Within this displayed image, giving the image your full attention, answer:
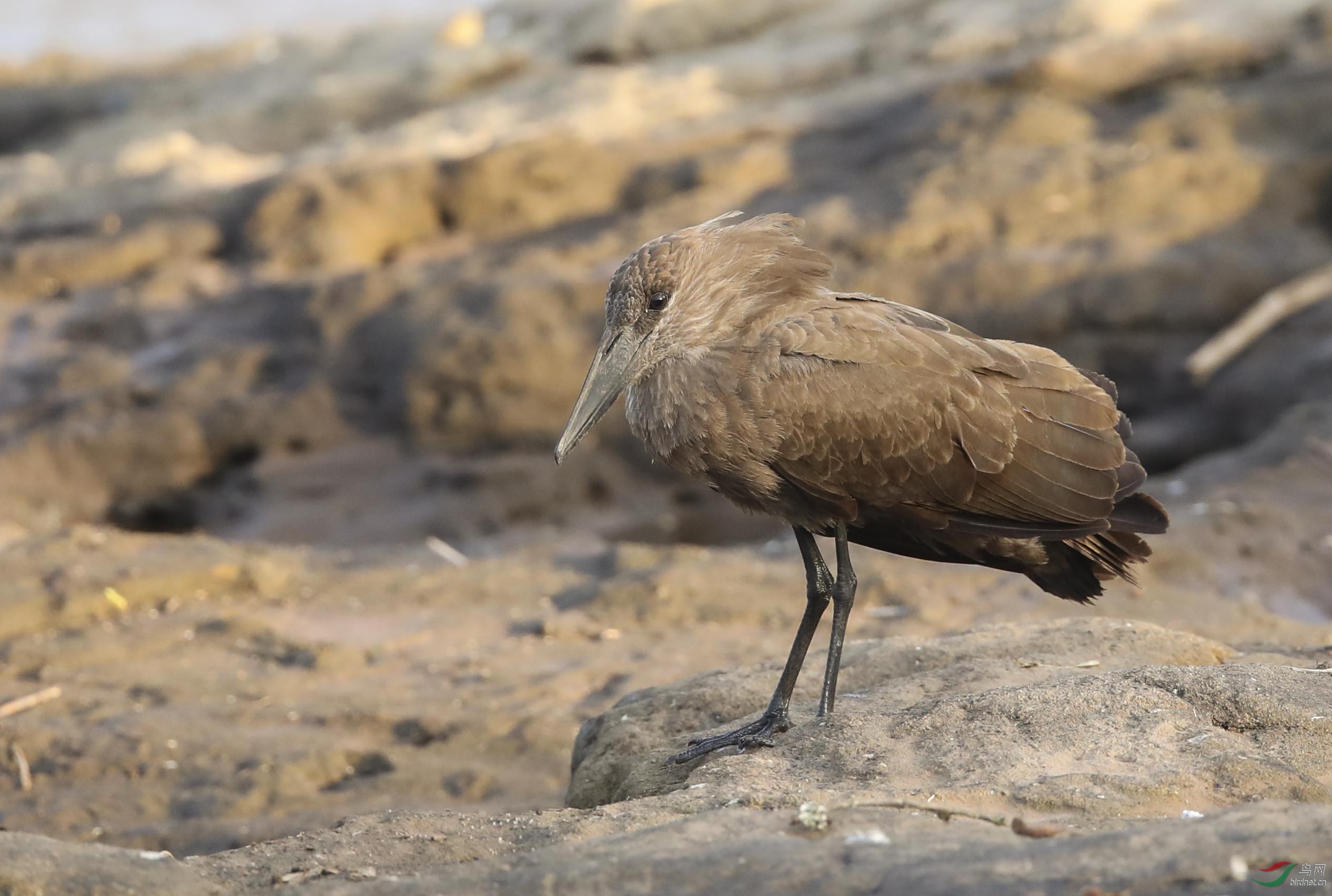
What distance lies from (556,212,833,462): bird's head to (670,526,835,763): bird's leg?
2.36 feet

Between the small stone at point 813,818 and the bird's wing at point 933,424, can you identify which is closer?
the small stone at point 813,818

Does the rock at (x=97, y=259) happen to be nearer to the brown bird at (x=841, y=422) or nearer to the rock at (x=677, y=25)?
the rock at (x=677, y=25)

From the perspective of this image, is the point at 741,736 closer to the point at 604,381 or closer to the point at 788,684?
the point at 788,684

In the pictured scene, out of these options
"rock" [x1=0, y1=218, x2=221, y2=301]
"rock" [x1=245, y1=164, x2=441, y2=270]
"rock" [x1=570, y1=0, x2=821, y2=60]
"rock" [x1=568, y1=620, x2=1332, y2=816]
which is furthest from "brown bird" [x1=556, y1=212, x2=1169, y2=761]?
"rock" [x1=570, y1=0, x2=821, y2=60]

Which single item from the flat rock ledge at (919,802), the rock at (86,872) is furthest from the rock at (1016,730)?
the rock at (86,872)

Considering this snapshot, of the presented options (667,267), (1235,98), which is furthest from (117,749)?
(1235,98)

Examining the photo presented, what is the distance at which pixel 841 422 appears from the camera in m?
4.33

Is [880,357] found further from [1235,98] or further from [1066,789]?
[1235,98]

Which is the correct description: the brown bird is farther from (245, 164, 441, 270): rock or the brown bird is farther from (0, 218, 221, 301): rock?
(0, 218, 221, 301): rock

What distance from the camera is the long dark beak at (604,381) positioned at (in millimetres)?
4527

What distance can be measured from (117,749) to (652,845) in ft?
12.6

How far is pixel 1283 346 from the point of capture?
1015 centimetres

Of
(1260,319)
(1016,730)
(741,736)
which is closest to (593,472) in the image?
(1260,319)

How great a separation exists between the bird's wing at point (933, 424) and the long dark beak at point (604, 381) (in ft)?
1.57
